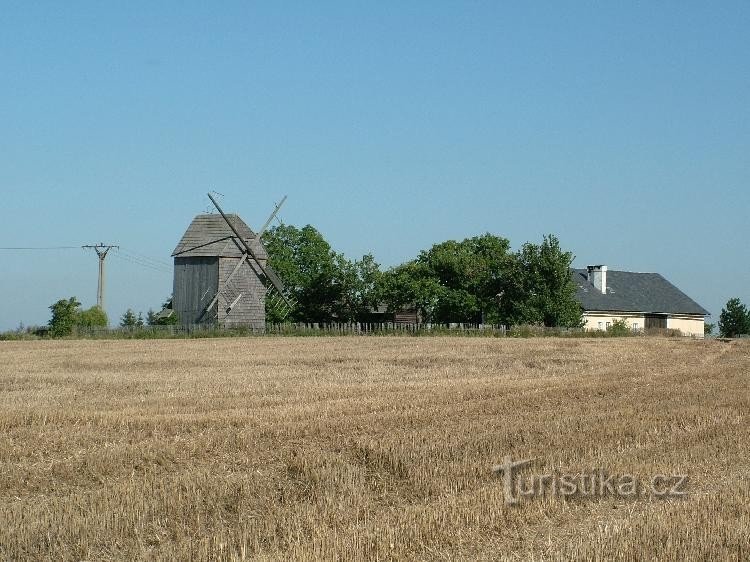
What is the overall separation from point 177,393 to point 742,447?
43.1 feet

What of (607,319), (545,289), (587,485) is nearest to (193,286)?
(545,289)

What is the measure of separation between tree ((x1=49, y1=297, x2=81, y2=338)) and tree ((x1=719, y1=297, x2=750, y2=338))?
5301cm

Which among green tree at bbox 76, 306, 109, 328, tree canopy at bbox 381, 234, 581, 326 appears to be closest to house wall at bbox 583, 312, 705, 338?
tree canopy at bbox 381, 234, 581, 326

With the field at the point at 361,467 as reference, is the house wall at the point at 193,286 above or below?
above

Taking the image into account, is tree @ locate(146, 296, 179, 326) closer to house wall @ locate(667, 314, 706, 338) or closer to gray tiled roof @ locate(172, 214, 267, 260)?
gray tiled roof @ locate(172, 214, 267, 260)

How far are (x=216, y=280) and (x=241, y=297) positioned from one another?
231 cm

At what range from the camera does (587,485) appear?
10.4 metres

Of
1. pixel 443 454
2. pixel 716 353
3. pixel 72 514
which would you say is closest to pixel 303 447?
pixel 443 454

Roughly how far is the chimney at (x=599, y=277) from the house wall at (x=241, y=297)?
3222 centimetres

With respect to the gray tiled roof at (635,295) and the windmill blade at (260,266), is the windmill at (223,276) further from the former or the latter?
the gray tiled roof at (635,295)

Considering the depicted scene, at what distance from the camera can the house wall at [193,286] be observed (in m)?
71.7

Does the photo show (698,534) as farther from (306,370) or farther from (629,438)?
(306,370)

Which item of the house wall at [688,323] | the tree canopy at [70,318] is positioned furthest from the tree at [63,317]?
the house wall at [688,323]

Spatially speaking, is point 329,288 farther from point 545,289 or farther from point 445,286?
point 545,289
